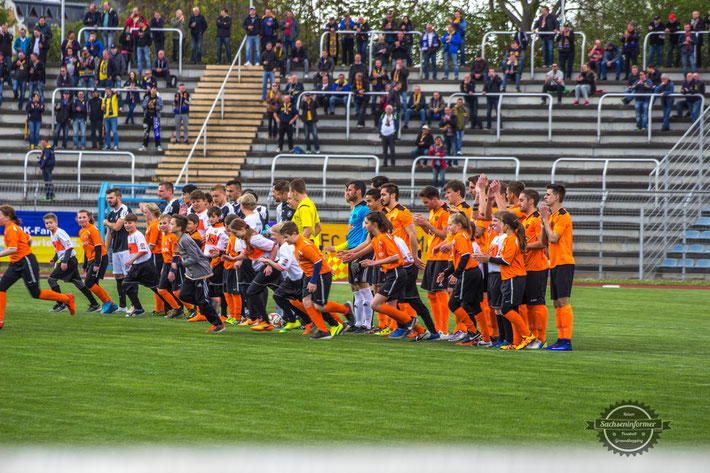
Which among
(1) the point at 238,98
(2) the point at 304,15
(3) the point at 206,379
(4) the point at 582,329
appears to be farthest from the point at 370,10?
(3) the point at 206,379

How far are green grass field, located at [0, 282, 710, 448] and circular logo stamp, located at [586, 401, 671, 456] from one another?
0.10 meters

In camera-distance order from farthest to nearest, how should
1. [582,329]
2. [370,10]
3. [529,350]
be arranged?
1. [370,10]
2. [582,329]
3. [529,350]

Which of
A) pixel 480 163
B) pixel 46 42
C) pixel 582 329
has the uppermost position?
pixel 46 42

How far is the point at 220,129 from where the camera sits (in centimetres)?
3478

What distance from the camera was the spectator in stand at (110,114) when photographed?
106ft

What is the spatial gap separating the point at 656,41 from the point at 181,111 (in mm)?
16398

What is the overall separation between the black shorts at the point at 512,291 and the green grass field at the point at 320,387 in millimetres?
566

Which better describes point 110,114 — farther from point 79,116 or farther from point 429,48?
point 429,48

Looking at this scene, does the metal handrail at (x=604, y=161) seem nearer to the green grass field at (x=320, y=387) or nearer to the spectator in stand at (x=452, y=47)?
the spectator in stand at (x=452, y=47)

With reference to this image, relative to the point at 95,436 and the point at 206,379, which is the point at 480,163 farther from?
the point at 95,436

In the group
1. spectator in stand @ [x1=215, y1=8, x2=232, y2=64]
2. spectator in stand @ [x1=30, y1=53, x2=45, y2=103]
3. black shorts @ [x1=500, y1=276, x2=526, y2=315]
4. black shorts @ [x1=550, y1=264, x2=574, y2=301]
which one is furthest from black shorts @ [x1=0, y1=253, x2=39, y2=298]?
spectator in stand @ [x1=215, y1=8, x2=232, y2=64]

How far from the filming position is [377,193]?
13234mm

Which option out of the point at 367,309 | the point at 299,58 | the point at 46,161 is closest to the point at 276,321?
the point at 367,309

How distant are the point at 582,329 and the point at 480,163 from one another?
1633 cm
